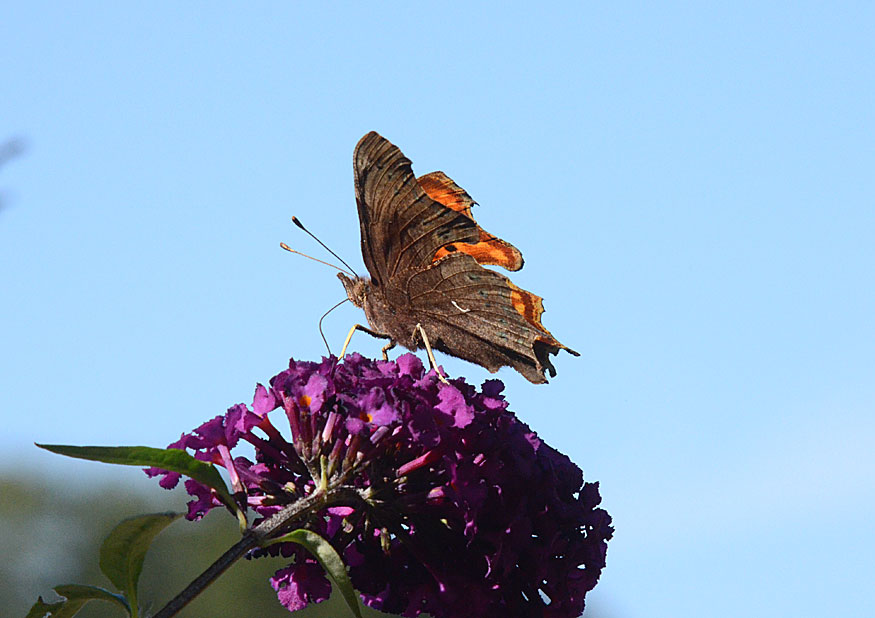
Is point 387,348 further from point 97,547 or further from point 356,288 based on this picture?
point 97,547

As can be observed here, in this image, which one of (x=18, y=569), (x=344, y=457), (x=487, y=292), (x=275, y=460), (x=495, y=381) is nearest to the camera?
(x=344, y=457)

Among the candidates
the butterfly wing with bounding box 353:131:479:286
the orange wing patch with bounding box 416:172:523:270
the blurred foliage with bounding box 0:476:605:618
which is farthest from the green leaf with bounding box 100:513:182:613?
the blurred foliage with bounding box 0:476:605:618

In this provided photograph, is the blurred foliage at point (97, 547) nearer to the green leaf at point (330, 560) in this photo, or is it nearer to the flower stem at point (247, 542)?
the flower stem at point (247, 542)

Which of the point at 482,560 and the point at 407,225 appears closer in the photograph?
the point at 482,560

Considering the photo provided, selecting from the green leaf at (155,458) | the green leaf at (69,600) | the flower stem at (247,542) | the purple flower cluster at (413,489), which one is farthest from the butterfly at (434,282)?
the green leaf at (69,600)

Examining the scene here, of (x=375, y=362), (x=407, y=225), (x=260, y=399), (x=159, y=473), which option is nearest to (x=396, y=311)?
(x=407, y=225)

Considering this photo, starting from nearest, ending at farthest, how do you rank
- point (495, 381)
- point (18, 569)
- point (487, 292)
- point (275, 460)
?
point (275, 460)
point (495, 381)
point (487, 292)
point (18, 569)

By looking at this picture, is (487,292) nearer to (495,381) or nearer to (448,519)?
(495,381)

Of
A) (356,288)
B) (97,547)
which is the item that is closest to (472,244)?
(356,288)
